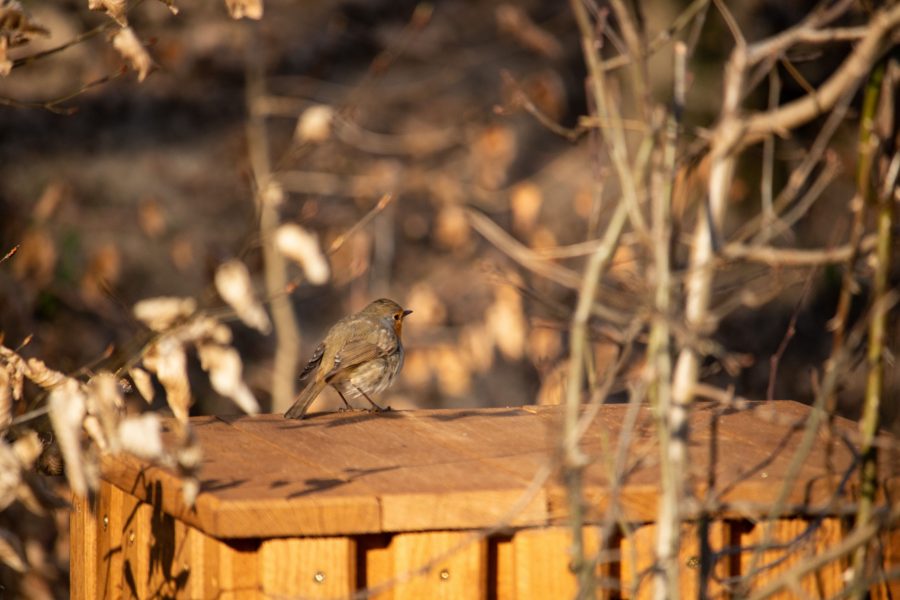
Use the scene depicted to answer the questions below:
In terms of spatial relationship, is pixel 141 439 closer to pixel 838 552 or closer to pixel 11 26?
pixel 11 26

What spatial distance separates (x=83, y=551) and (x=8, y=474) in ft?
3.86

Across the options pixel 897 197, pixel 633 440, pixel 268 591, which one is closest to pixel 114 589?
pixel 268 591

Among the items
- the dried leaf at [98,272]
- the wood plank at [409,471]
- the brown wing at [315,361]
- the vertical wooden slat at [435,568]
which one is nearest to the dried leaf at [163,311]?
the wood plank at [409,471]

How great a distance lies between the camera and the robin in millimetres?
4594

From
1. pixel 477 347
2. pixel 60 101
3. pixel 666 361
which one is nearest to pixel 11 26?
pixel 60 101

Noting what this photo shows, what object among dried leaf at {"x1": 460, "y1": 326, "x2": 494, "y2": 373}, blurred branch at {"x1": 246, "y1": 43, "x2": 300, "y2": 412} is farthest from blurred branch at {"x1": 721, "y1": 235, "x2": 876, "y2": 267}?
dried leaf at {"x1": 460, "y1": 326, "x2": 494, "y2": 373}

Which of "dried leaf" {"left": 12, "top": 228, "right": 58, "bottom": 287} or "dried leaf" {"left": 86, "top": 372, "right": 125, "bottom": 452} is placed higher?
"dried leaf" {"left": 12, "top": 228, "right": 58, "bottom": 287}

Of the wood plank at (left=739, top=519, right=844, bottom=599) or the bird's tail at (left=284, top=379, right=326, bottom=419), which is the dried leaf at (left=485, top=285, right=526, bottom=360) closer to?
the bird's tail at (left=284, top=379, right=326, bottom=419)

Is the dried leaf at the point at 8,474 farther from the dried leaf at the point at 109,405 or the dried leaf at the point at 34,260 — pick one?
the dried leaf at the point at 34,260

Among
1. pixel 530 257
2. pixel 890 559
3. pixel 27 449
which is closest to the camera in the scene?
pixel 530 257

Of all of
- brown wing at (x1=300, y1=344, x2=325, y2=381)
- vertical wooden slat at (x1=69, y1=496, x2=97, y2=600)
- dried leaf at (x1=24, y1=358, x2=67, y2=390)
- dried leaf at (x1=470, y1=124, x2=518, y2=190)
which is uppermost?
dried leaf at (x1=470, y1=124, x2=518, y2=190)

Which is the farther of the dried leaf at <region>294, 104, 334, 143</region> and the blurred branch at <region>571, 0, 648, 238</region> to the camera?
the dried leaf at <region>294, 104, 334, 143</region>

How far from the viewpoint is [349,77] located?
29.8 ft

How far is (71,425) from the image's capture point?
2262 millimetres
